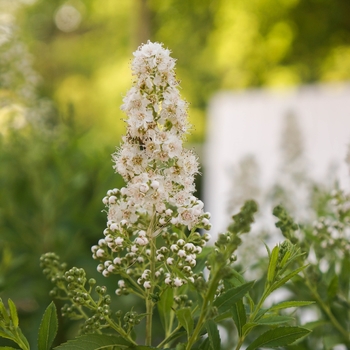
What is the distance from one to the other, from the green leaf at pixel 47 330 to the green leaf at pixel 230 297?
0.36 metres

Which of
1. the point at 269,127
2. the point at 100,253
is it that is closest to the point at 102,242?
the point at 100,253

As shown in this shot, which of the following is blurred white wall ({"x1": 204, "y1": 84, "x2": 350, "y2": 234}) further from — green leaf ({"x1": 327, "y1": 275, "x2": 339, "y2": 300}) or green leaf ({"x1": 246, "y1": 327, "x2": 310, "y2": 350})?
green leaf ({"x1": 246, "y1": 327, "x2": 310, "y2": 350})

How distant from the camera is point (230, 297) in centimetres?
102

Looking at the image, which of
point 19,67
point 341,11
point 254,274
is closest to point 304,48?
point 341,11

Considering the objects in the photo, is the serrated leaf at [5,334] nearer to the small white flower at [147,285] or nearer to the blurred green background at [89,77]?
the small white flower at [147,285]

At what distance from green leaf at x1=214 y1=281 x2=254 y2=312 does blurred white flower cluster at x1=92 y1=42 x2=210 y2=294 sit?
0.10 meters

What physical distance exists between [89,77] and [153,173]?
63.6ft

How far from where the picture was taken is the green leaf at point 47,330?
1117 mm

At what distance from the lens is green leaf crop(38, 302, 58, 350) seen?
1.12 metres

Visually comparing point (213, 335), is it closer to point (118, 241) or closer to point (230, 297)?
point (230, 297)

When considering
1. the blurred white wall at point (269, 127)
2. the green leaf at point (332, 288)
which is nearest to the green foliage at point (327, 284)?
the green leaf at point (332, 288)

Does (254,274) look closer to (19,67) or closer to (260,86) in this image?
(19,67)

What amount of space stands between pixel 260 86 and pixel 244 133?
5944 millimetres

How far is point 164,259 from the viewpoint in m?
1.16
